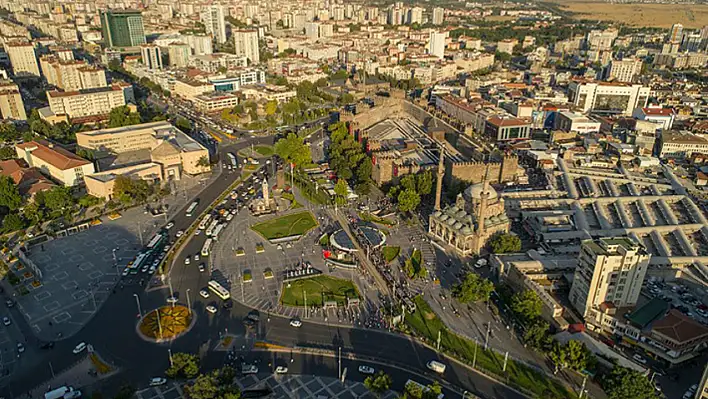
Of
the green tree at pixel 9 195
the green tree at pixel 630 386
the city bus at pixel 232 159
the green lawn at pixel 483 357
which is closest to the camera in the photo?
the green tree at pixel 630 386

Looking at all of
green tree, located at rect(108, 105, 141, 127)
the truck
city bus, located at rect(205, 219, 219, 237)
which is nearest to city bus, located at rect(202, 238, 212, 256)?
city bus, located at rect(205, 219, 219, 237)

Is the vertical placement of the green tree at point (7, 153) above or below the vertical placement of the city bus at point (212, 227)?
above

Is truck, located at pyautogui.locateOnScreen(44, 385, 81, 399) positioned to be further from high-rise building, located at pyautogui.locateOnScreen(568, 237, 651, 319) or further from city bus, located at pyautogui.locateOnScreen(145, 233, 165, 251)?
high-rise building, located at pyautogui.locateOnScreen(568, 237, 651, 319)

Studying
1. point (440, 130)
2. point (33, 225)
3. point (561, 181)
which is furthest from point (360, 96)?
point (33, 225)

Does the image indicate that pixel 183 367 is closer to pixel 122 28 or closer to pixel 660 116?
pixel 660 116

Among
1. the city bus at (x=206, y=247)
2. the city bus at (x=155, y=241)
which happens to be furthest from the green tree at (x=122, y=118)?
the city bus at (x=206, y=247)

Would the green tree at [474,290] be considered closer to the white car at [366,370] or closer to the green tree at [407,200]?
the white car at [366,370]

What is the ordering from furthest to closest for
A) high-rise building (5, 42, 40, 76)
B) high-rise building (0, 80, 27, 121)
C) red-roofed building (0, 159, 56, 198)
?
high-rise building (5, 42, 40, 76) → high-rise building (0, 80, 27, 121) → red-roofed building (0, 159, 56, 198)
